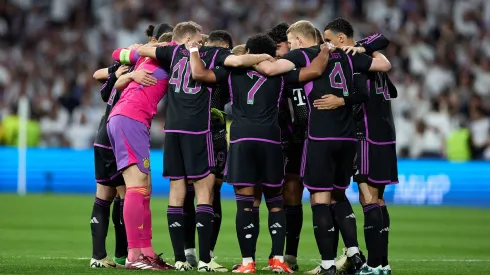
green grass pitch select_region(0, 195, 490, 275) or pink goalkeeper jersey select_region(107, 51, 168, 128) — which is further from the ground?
pink goalkeeper jersey select_region(107, 51, 168, 128)

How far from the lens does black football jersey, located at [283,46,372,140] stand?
10.5 metres

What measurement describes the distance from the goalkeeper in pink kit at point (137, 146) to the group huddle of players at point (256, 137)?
1 cm

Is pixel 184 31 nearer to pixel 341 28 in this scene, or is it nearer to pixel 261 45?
pixel 261 45

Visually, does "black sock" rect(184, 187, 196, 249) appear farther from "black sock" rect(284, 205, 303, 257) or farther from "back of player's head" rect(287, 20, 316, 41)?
"back of player's head" rect(287, 20, 316, 41)

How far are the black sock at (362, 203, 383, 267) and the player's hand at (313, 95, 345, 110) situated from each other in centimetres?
121

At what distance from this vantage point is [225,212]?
2025 cm

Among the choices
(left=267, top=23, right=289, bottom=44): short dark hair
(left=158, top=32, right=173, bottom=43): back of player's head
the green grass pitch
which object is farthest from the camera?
(left=267, top=23, right=289, bottom=44): short dark hair

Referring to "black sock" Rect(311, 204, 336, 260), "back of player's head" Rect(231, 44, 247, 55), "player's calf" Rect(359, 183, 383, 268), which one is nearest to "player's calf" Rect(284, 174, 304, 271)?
"player's calf" Rect(359, 183, 383, 268)

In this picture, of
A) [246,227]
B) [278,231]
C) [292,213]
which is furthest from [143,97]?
[292,213]

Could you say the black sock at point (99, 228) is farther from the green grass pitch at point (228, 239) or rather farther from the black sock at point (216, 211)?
the black sock at point (216, 211)

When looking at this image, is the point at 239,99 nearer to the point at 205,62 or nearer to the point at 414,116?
the point at 205,62

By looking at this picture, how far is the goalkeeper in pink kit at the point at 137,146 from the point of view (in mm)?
10773

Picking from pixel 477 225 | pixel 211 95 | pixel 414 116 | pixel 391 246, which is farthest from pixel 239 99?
pixel 414 116

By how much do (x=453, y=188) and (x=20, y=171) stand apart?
10.2 meters
